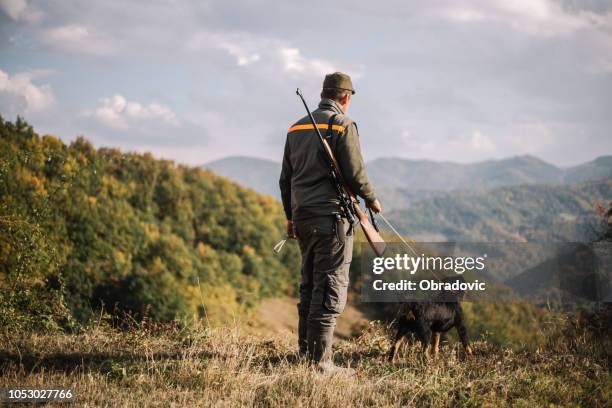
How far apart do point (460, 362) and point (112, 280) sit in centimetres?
2658

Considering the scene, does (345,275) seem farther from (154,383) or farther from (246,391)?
(154,383)

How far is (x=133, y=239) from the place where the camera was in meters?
32.1

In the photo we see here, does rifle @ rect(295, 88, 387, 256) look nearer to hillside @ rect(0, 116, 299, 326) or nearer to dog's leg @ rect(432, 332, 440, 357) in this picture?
dog's leg @ rect(432, 332, 440, 357)

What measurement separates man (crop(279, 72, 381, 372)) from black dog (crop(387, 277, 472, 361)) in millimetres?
842

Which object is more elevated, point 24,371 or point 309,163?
point 309,163

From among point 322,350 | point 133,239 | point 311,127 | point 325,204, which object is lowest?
point 322,350

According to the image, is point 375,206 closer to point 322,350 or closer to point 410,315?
point 410,315

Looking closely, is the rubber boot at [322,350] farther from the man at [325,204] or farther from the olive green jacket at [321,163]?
the olive green jacket at [321,163]

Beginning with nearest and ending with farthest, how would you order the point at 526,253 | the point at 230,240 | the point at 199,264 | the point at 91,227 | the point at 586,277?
1. the point at 586,277
2. the point at 91,227
3. the point at 199,264
4. the point at 230,240
5. the point at 526,253

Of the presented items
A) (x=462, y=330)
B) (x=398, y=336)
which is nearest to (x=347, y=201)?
(x=398, y=336)

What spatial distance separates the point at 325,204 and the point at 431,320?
1.70m

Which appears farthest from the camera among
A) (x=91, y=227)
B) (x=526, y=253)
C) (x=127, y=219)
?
(x=526, y=253)

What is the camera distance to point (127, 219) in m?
32.3

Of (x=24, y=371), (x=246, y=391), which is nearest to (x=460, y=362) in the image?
(x=246, y=391)
